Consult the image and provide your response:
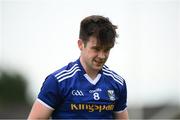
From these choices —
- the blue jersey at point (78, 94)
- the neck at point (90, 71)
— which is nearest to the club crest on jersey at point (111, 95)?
the blue jersey at point (78, 94)

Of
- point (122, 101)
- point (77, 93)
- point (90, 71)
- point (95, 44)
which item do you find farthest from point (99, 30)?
point (122, 101)

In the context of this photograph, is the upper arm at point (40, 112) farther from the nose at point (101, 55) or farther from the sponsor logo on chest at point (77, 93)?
the nose at point (101, 55)

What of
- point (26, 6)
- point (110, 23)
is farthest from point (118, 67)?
point (110, 23)

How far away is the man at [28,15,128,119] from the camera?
2.87 metres

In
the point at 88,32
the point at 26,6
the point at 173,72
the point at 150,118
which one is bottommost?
the point at 150,118

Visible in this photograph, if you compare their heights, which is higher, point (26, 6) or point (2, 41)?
point (26, 6)

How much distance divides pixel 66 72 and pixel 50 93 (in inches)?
5.3

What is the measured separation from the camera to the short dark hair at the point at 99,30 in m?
2.88

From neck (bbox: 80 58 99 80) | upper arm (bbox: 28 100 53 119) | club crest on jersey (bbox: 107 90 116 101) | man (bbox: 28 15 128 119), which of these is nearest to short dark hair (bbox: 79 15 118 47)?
man (bbox: 28 15 128 119)

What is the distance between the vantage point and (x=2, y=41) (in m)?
7.43

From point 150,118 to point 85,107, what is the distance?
167 inches

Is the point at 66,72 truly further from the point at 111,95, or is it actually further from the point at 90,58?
the point at 111,95

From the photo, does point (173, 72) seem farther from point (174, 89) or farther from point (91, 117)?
point (91, 117)

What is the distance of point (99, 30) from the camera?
2893 millimetres
